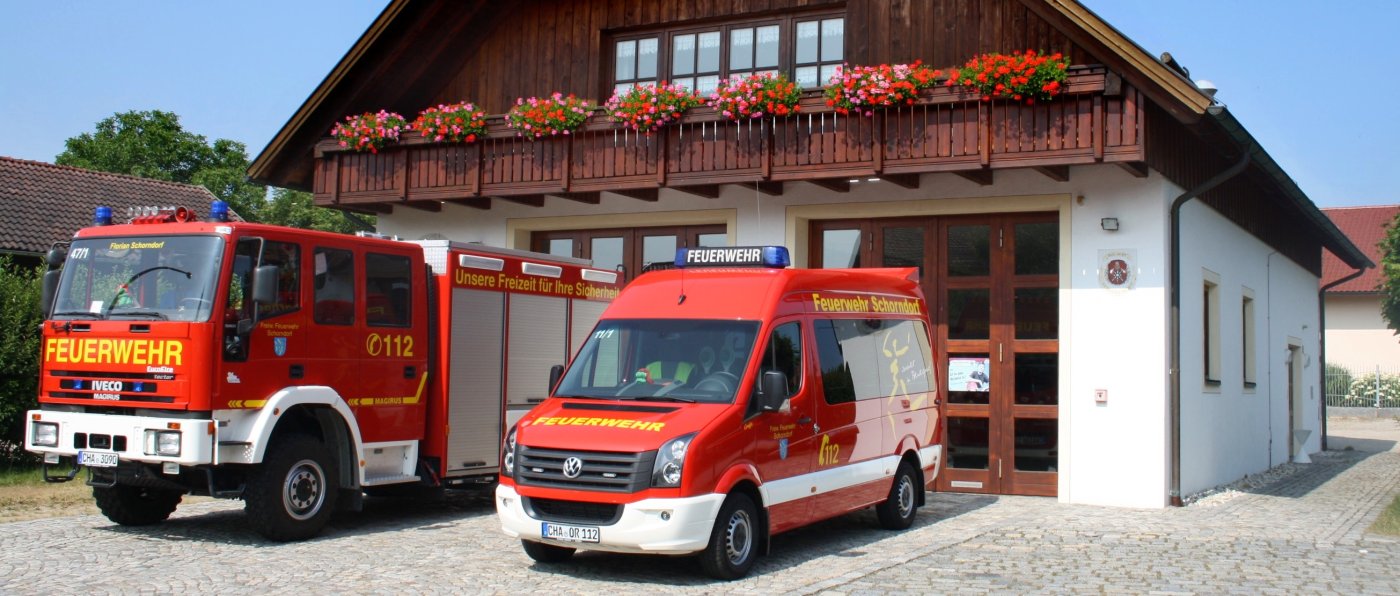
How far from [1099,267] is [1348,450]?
48.4 feet

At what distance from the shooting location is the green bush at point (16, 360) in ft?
49.8

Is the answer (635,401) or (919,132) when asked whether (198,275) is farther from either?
(919,132)

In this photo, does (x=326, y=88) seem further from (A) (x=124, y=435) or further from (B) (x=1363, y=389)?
(B) (x=1363, y=389)

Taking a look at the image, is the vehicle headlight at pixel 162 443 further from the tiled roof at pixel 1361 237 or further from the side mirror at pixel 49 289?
the tiled roof at pixel 1361 237

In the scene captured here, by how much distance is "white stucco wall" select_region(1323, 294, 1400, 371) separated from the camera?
1847 inches

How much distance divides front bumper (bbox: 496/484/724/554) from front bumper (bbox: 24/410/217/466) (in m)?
3.06

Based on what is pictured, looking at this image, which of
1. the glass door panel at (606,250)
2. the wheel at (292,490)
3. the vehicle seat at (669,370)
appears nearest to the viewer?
the vehicle seat at (669,370)

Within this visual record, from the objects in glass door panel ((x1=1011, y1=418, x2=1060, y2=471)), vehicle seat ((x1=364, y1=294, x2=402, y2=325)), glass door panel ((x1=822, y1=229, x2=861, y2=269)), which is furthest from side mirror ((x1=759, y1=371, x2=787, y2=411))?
glass door panel ((x1=822, y1=229, x2=861, y2=269))

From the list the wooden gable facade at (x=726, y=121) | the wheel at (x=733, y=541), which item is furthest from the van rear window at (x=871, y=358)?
the wooden gable facade at (x=726, y=121)

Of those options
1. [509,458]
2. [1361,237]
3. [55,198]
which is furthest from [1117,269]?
[1361,237]

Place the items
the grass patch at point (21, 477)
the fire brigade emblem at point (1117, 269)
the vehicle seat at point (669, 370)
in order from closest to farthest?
the vehicle seat at point (669, 370) < the fire brigade emblem at point (1117, 269) < the grass patch at point (21, 477)

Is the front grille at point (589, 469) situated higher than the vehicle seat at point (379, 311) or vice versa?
the vehicle seat at point (379, 311)

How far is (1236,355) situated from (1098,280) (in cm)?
465

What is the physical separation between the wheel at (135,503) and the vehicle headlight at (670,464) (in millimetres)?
4596
